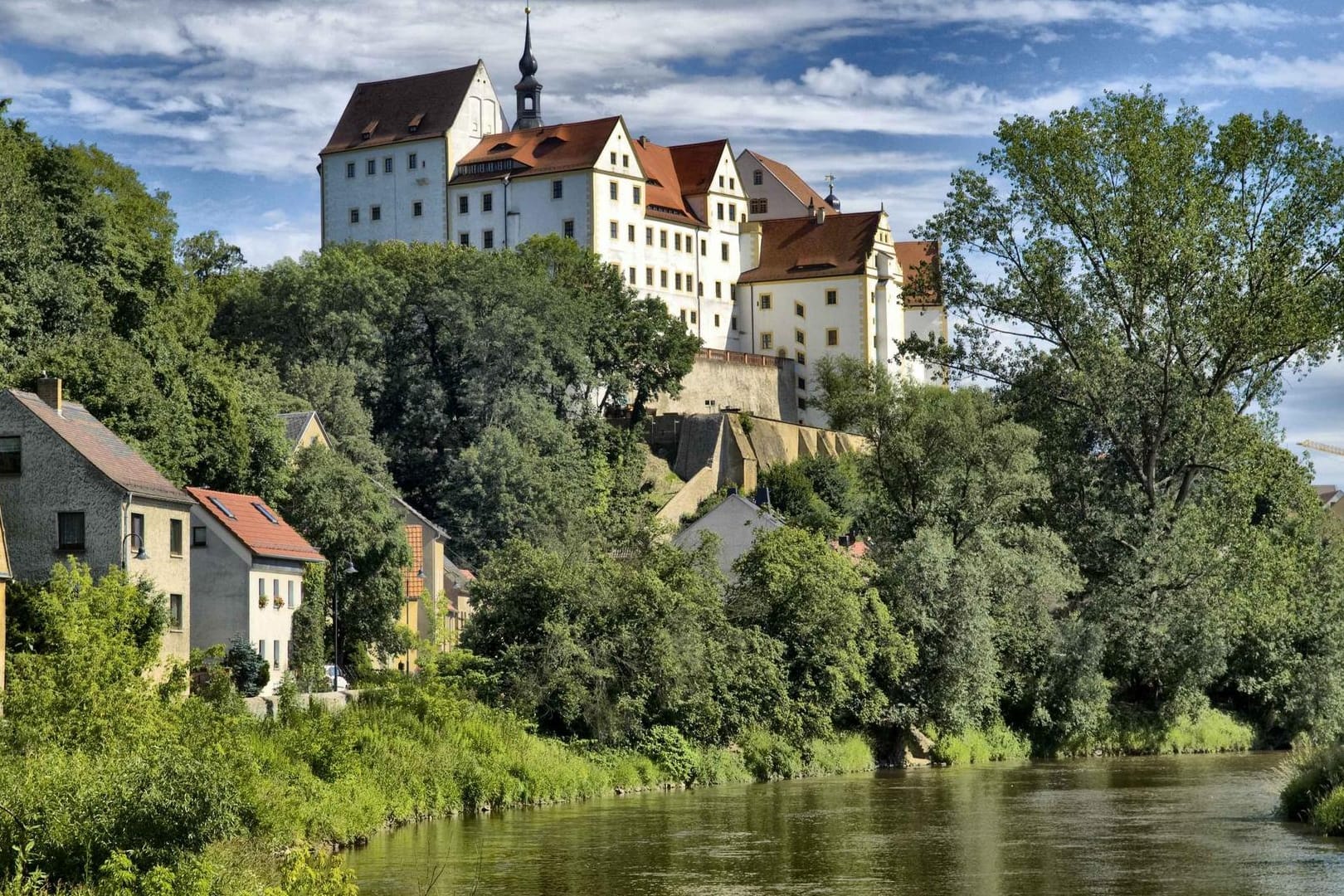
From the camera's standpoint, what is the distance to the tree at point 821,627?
Answer: 51156 millimetres

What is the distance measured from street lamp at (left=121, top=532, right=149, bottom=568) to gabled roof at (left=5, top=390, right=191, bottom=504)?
0.85m

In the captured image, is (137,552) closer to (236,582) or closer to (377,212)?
(236,582)

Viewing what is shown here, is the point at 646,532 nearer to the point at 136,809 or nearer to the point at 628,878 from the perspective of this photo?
the point at 628,878

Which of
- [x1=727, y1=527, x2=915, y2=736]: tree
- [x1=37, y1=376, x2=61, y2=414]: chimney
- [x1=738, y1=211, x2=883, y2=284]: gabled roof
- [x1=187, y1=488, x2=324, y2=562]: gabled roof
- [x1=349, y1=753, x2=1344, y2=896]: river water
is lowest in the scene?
[x1=349, y1=753, x2=1344, y2=896]: river water

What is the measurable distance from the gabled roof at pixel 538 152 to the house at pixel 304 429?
4759 centimetres

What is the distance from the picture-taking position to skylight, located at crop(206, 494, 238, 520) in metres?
47.2

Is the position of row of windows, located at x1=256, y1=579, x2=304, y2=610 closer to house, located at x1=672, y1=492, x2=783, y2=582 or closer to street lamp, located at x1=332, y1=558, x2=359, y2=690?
street lamp, located at x1=332, y1=558, x2=359, y2=690

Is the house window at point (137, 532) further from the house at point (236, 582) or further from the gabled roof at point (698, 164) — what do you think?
the gabled roof at point (698, 164)

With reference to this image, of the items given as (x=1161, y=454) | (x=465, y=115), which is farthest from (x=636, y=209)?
(x=1161, y=454)

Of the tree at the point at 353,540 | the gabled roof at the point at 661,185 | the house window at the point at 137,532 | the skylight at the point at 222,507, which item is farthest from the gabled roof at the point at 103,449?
the gabled roof at the point at 661,185

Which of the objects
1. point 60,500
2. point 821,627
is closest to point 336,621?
point 821,627

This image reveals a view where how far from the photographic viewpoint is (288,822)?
30.7 metres

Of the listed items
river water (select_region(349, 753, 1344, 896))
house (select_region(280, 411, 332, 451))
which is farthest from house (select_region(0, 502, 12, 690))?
house (select_region(280, 411, 332, 451))

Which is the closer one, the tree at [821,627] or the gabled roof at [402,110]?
the tree at [821,627]
